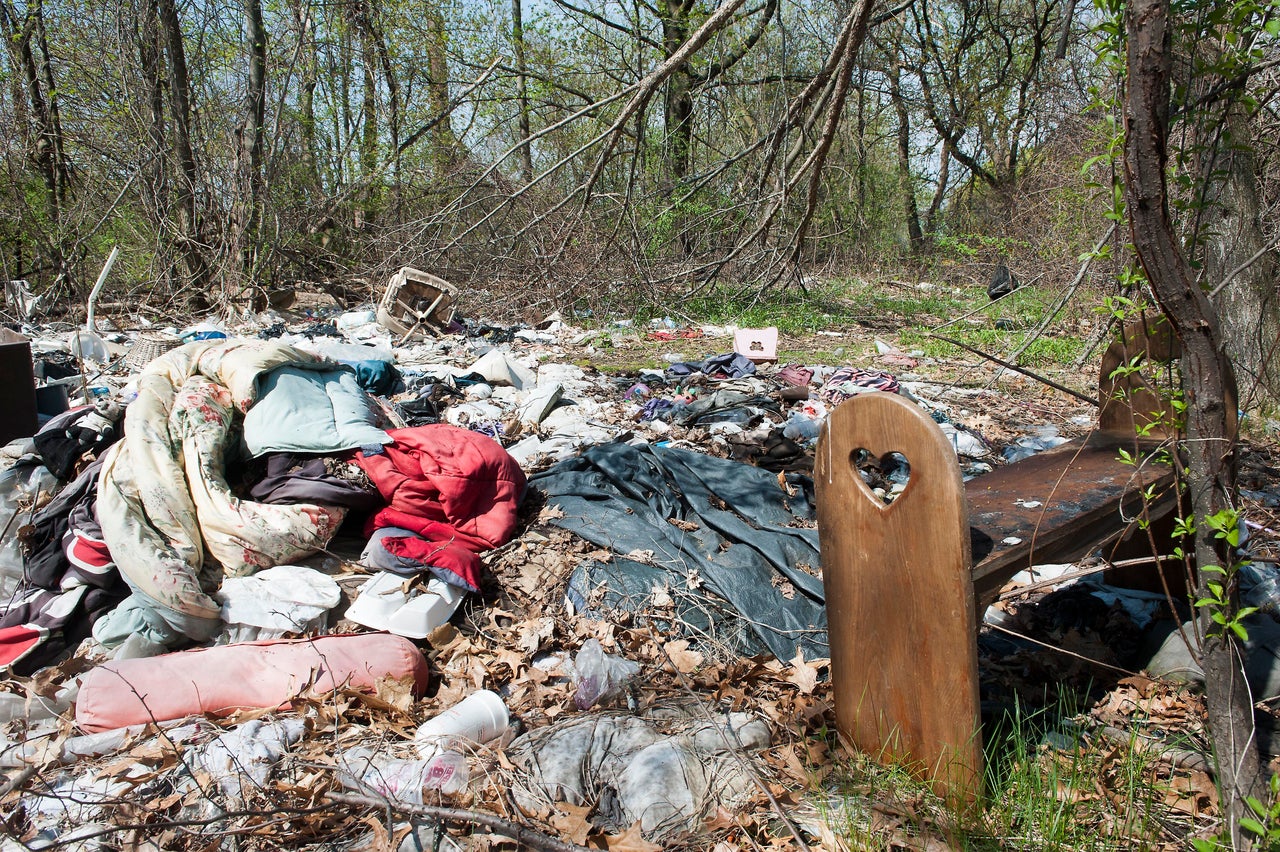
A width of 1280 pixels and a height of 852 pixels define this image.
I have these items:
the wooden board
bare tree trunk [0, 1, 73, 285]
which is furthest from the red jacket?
bare tree trunk [0, 1, 73, 285]

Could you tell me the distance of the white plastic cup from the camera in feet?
7.72

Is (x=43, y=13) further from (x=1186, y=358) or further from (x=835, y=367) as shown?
(x=1186, y=358)

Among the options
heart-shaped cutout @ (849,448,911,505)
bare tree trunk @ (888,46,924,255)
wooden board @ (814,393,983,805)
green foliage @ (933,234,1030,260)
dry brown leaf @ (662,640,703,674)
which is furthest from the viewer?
bare tree trunk @ (888,46,924,255)

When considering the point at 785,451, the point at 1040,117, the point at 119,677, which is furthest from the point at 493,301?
the point at 1040,117

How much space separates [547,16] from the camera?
1471cm

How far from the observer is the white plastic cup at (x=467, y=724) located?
2.35 m

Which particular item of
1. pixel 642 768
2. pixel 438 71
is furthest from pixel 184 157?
pixel 642 768

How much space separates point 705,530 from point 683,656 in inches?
35.5

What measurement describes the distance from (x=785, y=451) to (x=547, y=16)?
1296 centimetres

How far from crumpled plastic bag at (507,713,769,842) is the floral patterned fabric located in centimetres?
148

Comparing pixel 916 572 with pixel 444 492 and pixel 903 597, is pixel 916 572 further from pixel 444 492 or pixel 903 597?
pixel 444 492

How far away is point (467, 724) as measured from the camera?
8.00ft

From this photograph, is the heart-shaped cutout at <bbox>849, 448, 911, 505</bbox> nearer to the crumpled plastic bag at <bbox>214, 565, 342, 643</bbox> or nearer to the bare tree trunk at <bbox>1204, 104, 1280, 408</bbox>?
the bare tree trunk at <bbox>1204, 104, 1280, 408</bbox>

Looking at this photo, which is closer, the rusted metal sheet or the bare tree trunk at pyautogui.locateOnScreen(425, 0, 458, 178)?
the rusted metal sheet
